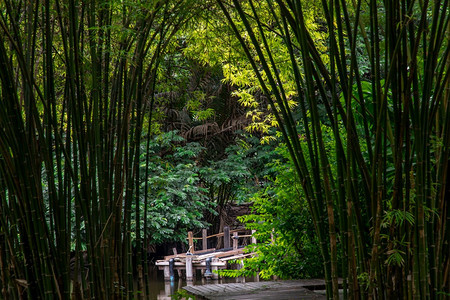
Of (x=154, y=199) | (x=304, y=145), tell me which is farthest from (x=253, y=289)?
(x=154, y=199)

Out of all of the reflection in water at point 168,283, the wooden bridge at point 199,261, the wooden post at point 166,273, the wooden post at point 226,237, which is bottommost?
the reflection in water at point 168,283

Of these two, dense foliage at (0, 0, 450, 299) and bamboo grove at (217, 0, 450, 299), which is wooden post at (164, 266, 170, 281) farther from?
bamboo grove at (217, 0, 450, 299)

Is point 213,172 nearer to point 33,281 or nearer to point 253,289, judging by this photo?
point 253,289

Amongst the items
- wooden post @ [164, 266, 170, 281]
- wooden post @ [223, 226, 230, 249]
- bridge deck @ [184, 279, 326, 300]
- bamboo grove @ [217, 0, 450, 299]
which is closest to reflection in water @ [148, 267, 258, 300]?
wooden post @ [164, 266, 170, 281]

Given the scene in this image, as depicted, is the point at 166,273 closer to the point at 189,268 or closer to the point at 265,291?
the point at 189,268

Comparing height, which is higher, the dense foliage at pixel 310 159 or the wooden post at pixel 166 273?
the dense foliage at pixel 310 159

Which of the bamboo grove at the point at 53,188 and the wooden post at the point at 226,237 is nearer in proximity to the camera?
the bamboo grove at the point at 53,188

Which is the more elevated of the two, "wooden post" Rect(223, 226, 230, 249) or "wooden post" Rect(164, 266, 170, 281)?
"wooden post" Rect(223, 226, 230, 249)

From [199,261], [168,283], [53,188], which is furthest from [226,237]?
[53,188]

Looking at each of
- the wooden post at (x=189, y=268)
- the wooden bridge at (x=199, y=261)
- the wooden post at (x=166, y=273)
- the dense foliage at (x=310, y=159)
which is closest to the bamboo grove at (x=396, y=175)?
the dense foliage at (x=310, y=159)

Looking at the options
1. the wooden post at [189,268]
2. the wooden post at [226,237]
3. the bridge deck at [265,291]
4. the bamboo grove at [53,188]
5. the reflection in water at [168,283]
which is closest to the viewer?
the bamboo grove at [53,188]

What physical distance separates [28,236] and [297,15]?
1071 mm

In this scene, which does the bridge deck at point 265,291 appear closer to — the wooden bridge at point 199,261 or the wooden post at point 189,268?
the wooden bridge at point 199,261

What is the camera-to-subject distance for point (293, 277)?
4621 mm
